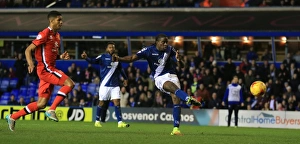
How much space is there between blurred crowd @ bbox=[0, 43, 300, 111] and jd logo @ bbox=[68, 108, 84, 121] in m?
1.43

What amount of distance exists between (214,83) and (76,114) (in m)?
6.38

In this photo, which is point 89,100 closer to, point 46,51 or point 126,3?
point 126,3

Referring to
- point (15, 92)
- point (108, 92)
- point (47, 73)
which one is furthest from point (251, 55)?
point (47, 73)

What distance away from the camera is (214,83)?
32.2 m

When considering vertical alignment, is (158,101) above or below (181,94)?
below

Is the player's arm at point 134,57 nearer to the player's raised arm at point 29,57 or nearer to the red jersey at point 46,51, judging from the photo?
the red jersey at point 46,51

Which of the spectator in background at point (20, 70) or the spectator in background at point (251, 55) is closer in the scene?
the spectator in background at point (251, 55)

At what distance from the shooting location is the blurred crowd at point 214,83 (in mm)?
30439

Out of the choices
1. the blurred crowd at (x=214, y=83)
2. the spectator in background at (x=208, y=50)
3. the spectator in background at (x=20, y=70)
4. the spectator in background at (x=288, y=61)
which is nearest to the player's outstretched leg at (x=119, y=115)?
the blurred crowd at (x=214, y=83)

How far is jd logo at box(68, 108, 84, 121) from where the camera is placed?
30.9m

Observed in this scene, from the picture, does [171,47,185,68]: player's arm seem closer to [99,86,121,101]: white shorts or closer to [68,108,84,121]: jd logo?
[99,86,121,101]: white shorts

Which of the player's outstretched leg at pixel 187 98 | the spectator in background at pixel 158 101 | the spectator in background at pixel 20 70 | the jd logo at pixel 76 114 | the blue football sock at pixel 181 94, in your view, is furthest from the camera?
the spectator in background at pixel 20 70

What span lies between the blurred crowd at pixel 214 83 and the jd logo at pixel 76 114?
4.69 ft

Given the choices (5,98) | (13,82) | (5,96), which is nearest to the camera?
(5,98)
